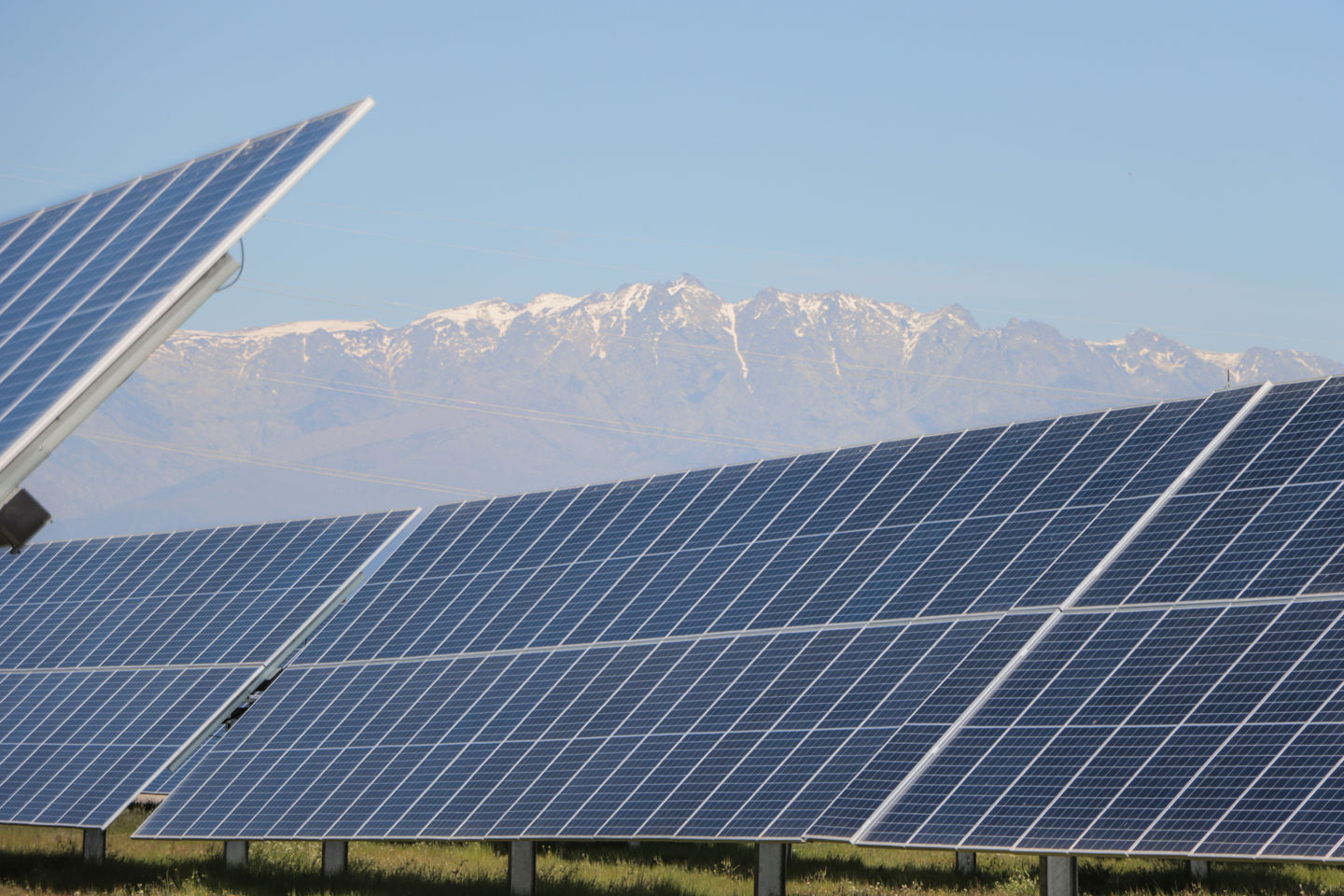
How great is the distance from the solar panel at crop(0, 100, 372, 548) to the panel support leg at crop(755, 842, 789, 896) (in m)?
11.2

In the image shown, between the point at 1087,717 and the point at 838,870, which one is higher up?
the point at 1087,717

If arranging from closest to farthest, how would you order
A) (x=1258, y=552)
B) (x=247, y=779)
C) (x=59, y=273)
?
(x=59, y=273) < (x=1258, y=552) < (x=247, y=779)

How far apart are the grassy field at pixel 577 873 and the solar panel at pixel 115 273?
1170 cm

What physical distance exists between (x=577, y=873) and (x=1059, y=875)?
14.2 metres

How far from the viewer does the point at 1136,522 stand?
21.9m

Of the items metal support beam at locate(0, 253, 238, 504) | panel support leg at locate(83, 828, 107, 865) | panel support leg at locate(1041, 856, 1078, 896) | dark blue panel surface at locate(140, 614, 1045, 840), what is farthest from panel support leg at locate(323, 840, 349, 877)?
metal support beam at locate(0, 253, 238, 504)

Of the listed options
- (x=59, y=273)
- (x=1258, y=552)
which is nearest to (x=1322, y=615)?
(x=1258, y=552)

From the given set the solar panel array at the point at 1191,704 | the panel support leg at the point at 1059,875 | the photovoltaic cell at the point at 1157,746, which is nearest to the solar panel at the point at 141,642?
the photovoltaic cell at the point at 1157,746

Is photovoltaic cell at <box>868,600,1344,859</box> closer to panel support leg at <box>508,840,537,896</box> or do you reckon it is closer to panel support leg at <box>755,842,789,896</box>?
panel support leg at <box>755,842,789,896</box>

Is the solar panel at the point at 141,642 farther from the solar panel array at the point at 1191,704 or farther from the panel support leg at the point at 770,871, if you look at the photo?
the solar panel array at the point at 1191,704

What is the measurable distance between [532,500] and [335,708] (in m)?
7.25

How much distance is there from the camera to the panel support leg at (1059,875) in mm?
17422

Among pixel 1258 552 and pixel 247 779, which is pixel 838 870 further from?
pixel 1258 552

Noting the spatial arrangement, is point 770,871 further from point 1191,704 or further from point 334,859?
point 334,859
